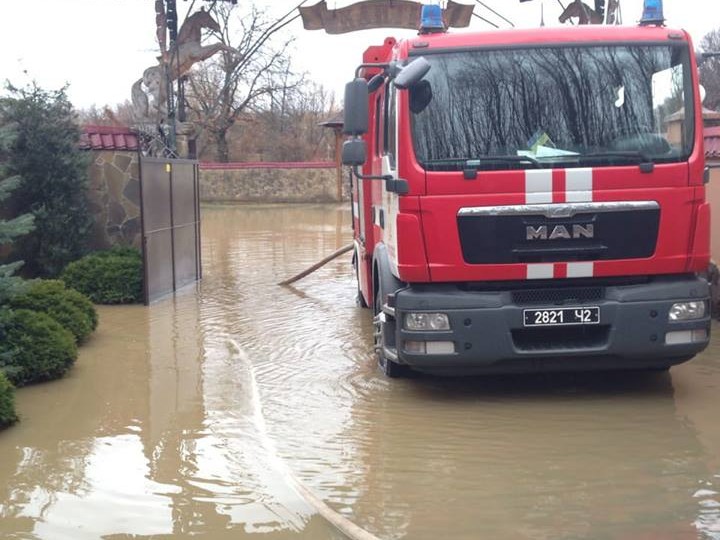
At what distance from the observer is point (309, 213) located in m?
36.9

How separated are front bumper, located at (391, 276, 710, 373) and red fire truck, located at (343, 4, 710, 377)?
0.4 inches

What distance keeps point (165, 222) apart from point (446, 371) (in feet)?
25.3

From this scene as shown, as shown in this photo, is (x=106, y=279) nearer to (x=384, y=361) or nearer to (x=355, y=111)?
(x=384, y=361)

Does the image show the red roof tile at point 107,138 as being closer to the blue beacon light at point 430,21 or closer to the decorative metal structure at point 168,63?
the decorative metal structure at point 168,63

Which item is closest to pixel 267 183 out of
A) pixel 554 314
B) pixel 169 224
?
pixel 169 224

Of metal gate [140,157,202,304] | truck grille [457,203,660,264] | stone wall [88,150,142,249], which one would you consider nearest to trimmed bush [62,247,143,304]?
metal gate [140,157,202,304]

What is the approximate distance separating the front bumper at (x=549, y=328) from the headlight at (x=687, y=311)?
4 centimetres

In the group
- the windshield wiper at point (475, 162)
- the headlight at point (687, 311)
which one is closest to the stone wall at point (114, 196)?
the windshield wiper at point (475, 162)

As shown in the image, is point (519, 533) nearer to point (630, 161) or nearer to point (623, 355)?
point (623, 355)

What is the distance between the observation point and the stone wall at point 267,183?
44.9m

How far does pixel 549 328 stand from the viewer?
269 inches

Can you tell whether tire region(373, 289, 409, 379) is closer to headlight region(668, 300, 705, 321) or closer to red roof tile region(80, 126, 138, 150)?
headlight region(668, 300, 705, 321)

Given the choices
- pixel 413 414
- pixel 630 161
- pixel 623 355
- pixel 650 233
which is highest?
pixel 630 161

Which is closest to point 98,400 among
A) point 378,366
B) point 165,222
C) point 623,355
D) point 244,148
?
point 378,366
